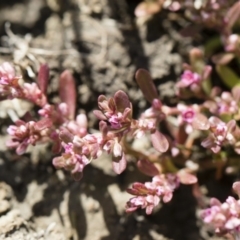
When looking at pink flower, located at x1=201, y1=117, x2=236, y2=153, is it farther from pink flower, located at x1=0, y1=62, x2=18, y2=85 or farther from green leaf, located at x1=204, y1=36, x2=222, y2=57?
pink flower, located at x1=0, y1=62, x2=18, y2=85

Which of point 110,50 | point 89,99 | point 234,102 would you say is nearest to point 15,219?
point 89,99

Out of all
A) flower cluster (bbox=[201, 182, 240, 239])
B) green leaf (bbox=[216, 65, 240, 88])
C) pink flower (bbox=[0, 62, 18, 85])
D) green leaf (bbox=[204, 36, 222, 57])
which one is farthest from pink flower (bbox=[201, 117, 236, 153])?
pink flower (bbox=[0, 62, 18, 85])

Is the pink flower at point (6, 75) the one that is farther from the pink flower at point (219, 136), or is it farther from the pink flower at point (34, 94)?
the pink flower at point (219, 136)

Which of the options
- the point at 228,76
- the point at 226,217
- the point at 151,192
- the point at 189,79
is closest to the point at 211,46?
the point at 228,76

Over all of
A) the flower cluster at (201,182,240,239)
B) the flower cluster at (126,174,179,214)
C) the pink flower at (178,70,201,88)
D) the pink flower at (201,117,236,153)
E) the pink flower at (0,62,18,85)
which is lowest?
the flower cluster at (201,182,240,239)

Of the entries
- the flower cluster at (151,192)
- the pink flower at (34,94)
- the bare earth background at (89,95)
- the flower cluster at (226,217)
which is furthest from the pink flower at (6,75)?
the flower cluster at (226,217)

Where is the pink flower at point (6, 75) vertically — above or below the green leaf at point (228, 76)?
above
